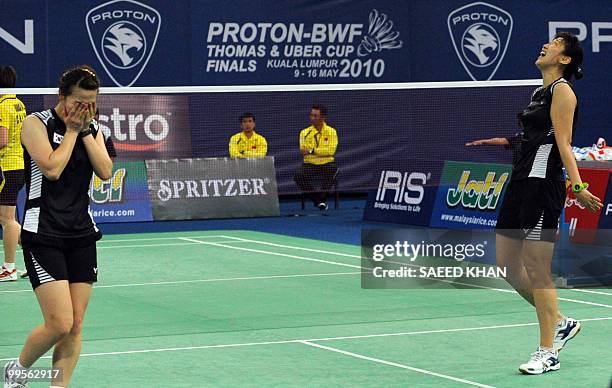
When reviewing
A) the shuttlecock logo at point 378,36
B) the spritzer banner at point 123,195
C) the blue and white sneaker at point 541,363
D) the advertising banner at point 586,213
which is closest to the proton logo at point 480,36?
the shuttlecock logo at point 378,36

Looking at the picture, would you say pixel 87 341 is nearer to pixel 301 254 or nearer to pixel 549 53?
pixel 549 53

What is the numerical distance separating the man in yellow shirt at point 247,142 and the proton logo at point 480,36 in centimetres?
578

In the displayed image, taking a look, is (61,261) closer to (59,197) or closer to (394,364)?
(59,197)

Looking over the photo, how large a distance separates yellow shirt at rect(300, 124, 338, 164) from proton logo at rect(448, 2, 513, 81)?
4.92m

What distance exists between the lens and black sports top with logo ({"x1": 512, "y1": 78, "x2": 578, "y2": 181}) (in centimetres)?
806

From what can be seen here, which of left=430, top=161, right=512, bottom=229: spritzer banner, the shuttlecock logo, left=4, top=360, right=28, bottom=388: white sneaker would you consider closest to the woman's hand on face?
left=4, top=360, right=28, bottom=388: white sneaker

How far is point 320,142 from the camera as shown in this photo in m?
20.7

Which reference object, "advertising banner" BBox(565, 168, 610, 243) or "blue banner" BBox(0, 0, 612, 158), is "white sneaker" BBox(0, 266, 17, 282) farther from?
"blue banner" BBox(0, 0, 612, 158)

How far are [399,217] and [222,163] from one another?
123 inches

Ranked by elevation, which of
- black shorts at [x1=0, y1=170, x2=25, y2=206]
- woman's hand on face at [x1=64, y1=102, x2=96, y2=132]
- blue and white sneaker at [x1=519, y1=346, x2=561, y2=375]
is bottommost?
blue and white sneaker at [x1=519, y1=346, x2=561, y2=375]

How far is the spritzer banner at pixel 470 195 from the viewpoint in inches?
641

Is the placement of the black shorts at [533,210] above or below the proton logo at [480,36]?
below

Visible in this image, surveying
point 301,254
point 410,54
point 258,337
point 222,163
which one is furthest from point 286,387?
point 410,54

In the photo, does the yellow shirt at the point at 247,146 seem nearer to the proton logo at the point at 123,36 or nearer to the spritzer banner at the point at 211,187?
the spritzer banner at the point at 211,187
